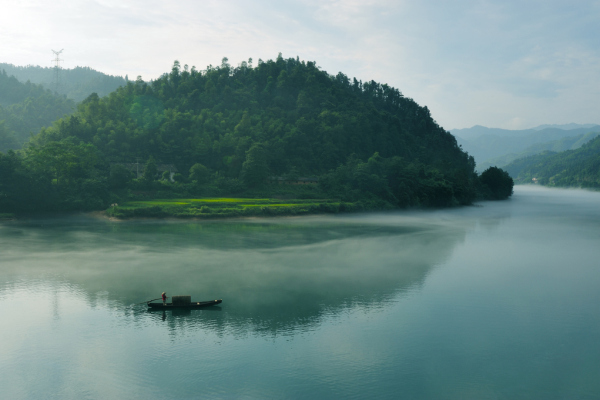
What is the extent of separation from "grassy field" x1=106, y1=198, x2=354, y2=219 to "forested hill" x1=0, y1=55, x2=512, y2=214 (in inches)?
148

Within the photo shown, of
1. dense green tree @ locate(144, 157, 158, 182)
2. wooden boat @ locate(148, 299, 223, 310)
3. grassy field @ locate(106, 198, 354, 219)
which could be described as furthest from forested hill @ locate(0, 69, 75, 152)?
wooden boat @ locate(148, 299, 223, 310)

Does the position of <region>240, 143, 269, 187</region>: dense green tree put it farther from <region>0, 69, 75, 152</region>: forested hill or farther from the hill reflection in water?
<region>0, 69, 75, 152</region>: forested hill

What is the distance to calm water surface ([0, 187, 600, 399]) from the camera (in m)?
12.4

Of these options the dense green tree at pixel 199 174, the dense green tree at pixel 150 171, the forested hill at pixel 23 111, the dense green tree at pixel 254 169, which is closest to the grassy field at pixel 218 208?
the dense green tree at pixel 150 171

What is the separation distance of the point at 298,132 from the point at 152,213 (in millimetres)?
35640

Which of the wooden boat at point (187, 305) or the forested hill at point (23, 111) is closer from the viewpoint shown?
the wooden boat at point (187, 305)

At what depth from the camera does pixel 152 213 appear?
1747 inches

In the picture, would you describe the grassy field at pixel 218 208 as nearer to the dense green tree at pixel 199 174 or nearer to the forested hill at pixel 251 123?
the dense green tree at pixel 199 174

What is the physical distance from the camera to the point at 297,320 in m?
17.0

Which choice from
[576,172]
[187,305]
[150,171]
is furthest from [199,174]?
[576,172]

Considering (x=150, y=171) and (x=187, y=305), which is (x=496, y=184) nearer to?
(x=150, y=171)

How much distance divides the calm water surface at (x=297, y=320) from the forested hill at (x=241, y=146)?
1829 cm

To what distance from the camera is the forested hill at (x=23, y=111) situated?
74.5 meters

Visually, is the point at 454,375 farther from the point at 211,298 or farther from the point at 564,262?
the point at 564,262
